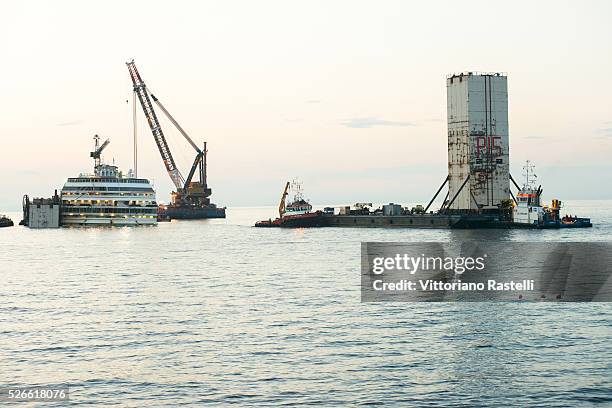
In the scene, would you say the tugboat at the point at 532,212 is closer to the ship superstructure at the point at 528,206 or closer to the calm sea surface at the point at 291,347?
the ship superstructure at the point at 528,206

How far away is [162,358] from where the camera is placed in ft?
119

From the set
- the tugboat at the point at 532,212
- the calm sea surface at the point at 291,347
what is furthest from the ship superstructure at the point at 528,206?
the calm sea surface at the point at 291,347

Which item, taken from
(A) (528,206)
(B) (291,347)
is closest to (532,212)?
(A) (528,206)

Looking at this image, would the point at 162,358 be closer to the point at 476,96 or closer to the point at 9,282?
the point at 9,282

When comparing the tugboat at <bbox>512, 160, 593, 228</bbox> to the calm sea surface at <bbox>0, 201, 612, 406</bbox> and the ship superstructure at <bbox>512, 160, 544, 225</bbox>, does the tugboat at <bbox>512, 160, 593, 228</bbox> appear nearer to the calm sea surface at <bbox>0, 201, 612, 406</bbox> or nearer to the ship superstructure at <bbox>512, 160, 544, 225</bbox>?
the ship superstructure at <bbox>512, 160, 544, 225</bbox>

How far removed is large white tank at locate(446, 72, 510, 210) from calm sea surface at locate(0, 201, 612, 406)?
10717cm

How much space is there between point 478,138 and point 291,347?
450ft

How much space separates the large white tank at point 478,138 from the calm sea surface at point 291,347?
107169mm

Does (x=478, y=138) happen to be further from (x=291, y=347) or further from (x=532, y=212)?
(x=291, y=347)

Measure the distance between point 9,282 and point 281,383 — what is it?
1911 inches

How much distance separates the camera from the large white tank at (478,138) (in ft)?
550

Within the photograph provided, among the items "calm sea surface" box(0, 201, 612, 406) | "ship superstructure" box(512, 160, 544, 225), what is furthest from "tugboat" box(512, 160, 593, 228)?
"calm sea surface" box(0, 201, 612, 406)

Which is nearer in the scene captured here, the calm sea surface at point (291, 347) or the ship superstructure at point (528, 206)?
the calm sea surface at point (291, 347)

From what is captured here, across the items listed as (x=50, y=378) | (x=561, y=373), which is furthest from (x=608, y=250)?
(x=50, y=378)
